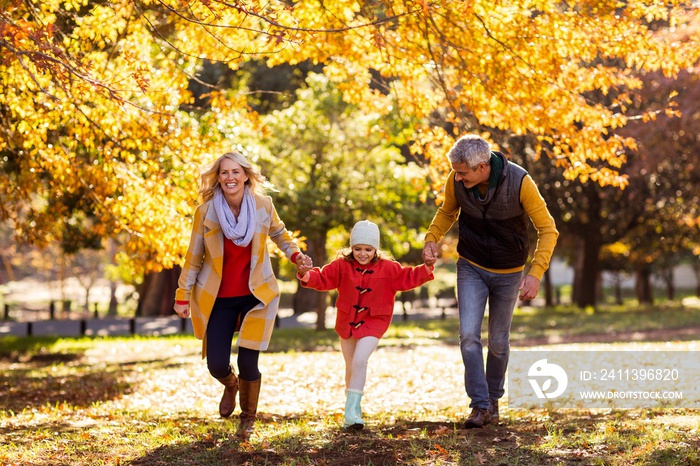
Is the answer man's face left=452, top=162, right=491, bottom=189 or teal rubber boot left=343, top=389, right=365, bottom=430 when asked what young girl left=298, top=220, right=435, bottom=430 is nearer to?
teal rubber boot left=343, top=389, right=365, bottom=430

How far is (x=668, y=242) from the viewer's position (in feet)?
120

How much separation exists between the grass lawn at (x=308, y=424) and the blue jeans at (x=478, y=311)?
33 centimetres

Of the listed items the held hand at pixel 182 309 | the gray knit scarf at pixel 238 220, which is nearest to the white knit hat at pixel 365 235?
the gray knit scarf at pixel 238 220

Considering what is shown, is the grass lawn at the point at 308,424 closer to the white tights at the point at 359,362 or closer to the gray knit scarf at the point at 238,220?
the white tights at the point at 359,362

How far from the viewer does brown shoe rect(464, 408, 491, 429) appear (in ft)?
21.1

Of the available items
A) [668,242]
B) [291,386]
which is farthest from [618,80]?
[668,242]

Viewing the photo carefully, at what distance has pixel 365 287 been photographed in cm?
655

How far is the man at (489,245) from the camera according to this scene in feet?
20.6

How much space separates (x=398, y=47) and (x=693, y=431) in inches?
210

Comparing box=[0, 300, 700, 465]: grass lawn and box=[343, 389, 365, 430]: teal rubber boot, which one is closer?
box=[0, 300, 700, 465]: grass lawn

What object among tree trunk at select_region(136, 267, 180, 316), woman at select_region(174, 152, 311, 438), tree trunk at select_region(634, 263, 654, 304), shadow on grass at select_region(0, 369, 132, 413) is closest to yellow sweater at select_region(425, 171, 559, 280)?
woman at select_region(174, 152, 311, 438)

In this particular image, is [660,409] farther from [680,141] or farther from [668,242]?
[668,242]

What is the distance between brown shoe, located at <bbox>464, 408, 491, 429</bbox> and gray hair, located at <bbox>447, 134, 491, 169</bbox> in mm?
1789

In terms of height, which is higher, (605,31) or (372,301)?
(605,31)
